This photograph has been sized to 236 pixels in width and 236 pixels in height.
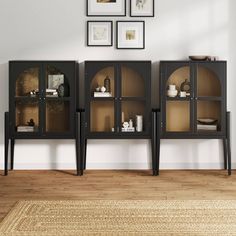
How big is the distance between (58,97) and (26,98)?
1.02ft

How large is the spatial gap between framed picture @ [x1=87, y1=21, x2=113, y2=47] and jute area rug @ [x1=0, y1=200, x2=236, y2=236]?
1961 mm

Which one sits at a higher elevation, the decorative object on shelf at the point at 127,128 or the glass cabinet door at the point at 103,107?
the glass cabinet door at the point at 103,107

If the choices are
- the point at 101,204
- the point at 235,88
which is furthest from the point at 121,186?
the point at 235,88

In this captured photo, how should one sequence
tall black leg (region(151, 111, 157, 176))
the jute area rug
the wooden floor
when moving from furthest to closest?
tall black leg (region(151, 111, 157, 176)) < the wooden floor < the jute area rug

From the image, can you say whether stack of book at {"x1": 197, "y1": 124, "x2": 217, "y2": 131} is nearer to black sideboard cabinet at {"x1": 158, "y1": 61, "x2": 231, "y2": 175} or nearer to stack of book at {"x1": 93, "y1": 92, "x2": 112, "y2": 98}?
black sideboard cabinet at {"x1": 158, "y1": 61, "x2": 231, "y2": 175}

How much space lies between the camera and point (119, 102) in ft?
16.0

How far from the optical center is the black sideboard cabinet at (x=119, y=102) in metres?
4.86

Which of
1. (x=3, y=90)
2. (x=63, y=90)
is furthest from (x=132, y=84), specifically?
(x=3, y=90)

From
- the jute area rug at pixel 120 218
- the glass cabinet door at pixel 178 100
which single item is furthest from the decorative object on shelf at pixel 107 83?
the jute area rug at pixel 120 218

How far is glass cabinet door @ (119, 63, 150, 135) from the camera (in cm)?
489

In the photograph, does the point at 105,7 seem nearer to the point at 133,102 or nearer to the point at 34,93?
the point at 133,102

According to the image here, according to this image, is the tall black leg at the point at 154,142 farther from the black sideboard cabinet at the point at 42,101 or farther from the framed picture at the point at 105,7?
the framed picture at the point at 105,7

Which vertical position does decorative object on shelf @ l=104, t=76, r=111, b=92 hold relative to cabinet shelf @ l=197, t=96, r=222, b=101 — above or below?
above

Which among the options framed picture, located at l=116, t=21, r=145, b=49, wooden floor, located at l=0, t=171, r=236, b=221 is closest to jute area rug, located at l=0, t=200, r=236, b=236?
wooden floor, located at l=0, t=171, r=236, b=221
